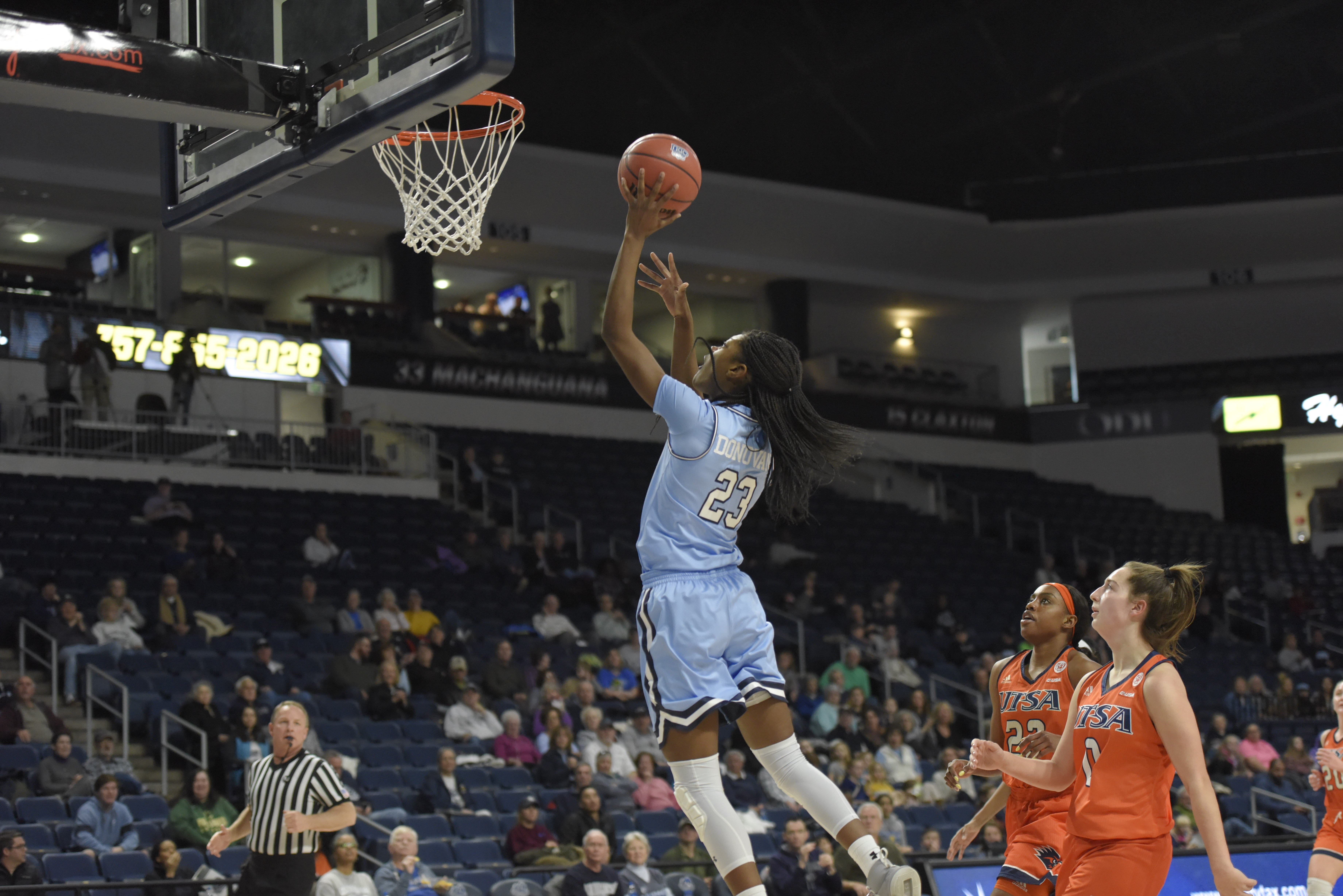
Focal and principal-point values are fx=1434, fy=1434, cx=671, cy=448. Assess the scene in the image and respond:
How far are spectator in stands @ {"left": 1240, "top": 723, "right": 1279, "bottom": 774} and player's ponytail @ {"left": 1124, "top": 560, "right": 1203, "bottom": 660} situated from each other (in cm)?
1295

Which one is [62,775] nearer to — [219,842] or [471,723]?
[471,723]

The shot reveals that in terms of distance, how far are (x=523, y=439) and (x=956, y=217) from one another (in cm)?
939

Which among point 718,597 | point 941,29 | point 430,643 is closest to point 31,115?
point 430,643

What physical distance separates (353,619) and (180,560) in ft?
6.62

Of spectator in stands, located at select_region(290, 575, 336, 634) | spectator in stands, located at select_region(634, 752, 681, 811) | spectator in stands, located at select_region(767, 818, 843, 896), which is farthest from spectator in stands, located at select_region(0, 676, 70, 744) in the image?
spectator in stands, located at select_region(767, 818, 843, 896)

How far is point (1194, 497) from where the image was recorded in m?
29.3

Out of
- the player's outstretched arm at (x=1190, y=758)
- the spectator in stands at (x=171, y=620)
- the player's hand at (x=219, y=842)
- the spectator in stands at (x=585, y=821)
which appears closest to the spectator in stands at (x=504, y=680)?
the spectator in stands at (x=585, y=821)

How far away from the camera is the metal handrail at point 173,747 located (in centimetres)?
1149

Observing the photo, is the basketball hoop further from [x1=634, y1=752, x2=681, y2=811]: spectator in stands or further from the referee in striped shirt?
[x1=634, y1=752, x2=681, y2=811]: spectator in stands

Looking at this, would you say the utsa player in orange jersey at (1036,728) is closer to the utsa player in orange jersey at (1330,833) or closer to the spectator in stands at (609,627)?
the utsa player in orange jersey at (1330,833)

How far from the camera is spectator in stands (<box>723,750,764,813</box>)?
41.7 ft

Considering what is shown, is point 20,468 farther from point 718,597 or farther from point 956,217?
point 956,217

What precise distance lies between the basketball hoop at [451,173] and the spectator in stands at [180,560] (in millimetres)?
8643

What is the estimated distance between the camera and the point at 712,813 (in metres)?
4.42
